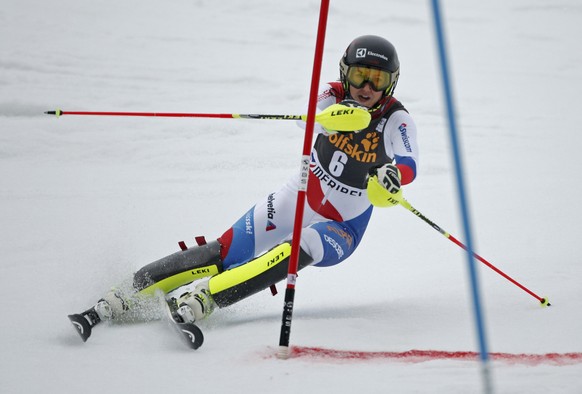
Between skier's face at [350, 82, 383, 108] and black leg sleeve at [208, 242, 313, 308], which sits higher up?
skier's face at [350, 82, 383, 108]

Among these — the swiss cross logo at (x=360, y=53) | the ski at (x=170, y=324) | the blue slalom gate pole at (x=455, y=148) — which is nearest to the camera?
the blue slalom gate pole at (x=455, y=148)

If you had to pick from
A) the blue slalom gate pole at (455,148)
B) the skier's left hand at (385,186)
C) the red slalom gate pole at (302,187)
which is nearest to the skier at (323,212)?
the skier's left hand at (385,186)

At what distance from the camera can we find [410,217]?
→ 242 inches

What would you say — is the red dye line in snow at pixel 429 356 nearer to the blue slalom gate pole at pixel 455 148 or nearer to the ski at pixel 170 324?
the ski at pixel 170 324

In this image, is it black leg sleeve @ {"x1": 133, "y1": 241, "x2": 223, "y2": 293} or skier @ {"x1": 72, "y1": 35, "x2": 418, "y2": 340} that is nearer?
skier @ {"x1": 72, "y1": 35, "x2": 418, "y2": 340}

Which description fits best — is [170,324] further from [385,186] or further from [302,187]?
[385,186]

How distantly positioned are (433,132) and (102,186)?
4045mm

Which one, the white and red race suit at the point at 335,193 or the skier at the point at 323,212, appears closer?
the skier at the point at 323,212

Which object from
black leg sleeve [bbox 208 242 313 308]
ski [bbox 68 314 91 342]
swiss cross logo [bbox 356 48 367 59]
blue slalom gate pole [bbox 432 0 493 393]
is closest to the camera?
blue slalom gate pole [bbox 432 0 493 393]

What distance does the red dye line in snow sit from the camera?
9.80 feet

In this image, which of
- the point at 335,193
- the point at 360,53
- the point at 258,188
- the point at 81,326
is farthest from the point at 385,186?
the point at 258,188

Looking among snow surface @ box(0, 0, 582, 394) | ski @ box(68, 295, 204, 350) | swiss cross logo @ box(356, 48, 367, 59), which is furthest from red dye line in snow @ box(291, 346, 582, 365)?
swiss cross logo @ box(356, 48, 367, 59)

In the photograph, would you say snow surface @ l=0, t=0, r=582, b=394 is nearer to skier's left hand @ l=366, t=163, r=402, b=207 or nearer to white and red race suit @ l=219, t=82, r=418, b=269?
white and red race suit @ l=219, t=82, r=418, b=269

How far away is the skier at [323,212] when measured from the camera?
347 centimetres
